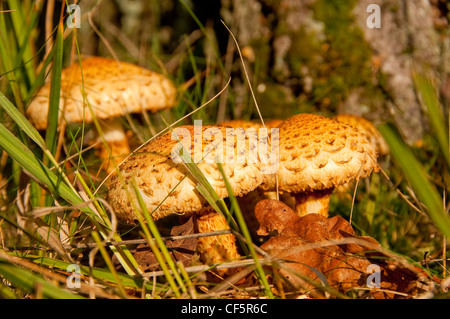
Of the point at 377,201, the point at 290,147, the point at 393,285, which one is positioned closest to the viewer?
the point at 393,285

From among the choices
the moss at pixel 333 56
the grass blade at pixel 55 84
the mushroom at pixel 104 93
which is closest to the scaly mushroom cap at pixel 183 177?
the grass blade at pixel 55 84

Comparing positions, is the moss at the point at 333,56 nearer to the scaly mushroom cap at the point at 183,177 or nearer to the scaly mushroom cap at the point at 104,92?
the scaly mushroom cap at the point at 104,92

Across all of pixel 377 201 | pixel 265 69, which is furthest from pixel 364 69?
pixel 377 201

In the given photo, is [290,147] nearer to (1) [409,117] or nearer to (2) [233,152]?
(2) [233,152]

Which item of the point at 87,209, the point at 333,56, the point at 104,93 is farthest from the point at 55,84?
the point at 333,56

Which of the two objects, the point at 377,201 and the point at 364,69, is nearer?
the point at 377,201

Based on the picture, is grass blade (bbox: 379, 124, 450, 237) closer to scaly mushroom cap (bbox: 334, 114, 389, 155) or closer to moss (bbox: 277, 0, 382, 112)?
scaly mushroom cap (bbox: 334, 114, 389, 155)
